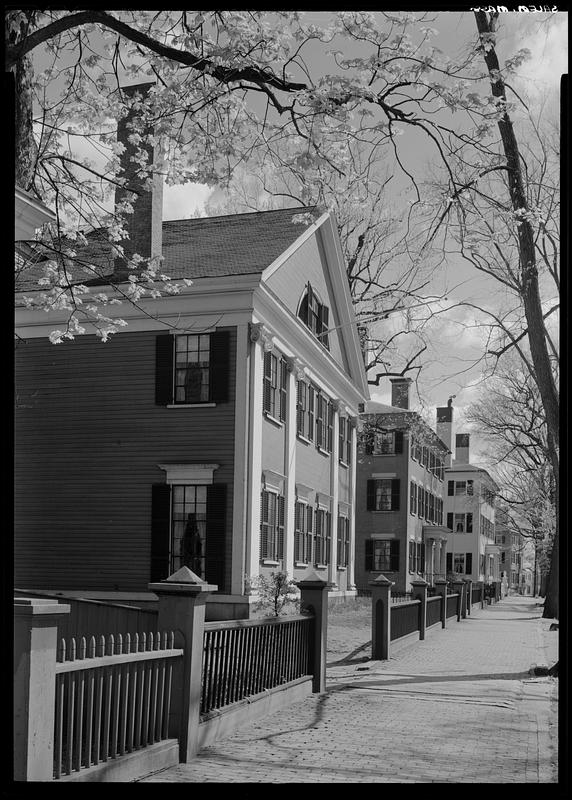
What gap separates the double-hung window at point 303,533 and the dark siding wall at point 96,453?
17.8 ft

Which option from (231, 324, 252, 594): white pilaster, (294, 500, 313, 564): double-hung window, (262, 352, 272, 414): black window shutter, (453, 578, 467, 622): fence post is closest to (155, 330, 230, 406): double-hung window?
(231, 324, 252, 594): white pilaster

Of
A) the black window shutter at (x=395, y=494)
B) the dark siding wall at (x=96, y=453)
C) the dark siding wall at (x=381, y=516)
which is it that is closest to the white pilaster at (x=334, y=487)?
the dark siding wall at (x=96, y=453)

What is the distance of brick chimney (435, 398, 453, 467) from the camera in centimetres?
6869

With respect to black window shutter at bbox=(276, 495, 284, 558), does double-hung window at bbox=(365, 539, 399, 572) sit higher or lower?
lower

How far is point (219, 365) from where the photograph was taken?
2283 centimetres

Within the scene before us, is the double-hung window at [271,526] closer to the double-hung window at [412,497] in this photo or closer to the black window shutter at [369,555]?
the black window shutter at [369,555]

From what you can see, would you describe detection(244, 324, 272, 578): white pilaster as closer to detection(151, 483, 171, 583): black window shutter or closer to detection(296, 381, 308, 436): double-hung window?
detection(151, 483, 171, 583): black window shutter

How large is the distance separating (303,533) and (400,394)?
25790 mm

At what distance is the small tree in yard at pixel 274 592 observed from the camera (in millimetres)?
18375

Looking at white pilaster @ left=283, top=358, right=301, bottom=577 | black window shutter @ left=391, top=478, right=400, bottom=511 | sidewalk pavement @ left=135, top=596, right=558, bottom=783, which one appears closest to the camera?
sidewalk pavement @ left=135, top=596, right=558, bottom=783

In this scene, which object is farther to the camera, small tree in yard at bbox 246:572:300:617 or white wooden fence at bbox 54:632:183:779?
small tree in yard at bbox 246:572:300:617

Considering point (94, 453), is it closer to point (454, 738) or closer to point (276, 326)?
point (276, 326)

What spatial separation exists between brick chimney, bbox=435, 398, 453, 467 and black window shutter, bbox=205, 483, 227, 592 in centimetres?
4513

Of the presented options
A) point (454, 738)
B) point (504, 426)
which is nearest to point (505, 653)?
point (454, 738)
